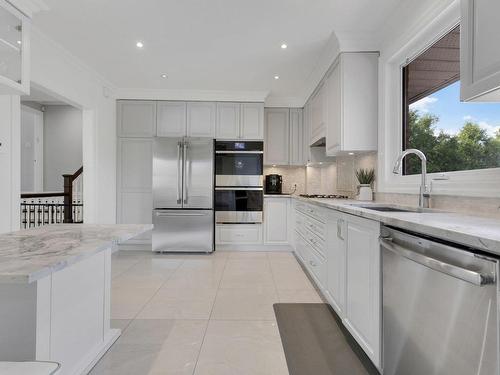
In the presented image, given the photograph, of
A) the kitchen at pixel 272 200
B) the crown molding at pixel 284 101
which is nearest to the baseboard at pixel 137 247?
the kitchen at pixel 272 200

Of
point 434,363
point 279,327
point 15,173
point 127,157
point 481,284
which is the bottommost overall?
point 279,327

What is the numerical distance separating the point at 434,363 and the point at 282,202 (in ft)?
12.0

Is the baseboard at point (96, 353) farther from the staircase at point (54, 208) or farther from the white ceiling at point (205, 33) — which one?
the staircase at point (54, 208)

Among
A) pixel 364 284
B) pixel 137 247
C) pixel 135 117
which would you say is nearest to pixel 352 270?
pixel 364 284

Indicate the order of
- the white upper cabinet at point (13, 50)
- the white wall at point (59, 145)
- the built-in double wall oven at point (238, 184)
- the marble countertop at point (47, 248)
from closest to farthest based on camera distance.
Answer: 1. the marble countertop at point (47, 248)
2. the white upper cabinet at point (13, 50)
3. the built-in double wall oven at point (238, 184)
4. the white wall at point (59, 145)

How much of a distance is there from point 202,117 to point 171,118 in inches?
19.4

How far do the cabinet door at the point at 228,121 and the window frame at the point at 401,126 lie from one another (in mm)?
2337

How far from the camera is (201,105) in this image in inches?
185

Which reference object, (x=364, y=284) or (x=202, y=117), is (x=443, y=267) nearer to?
(x=364, y=284)

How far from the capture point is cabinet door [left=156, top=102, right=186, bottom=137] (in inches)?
185

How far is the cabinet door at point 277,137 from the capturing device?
16.5 ft

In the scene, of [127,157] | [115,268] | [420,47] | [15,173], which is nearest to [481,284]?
[420,47]

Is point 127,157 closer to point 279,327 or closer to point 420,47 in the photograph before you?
point 279,327

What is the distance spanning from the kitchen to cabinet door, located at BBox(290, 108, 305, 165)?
0.03 meters
